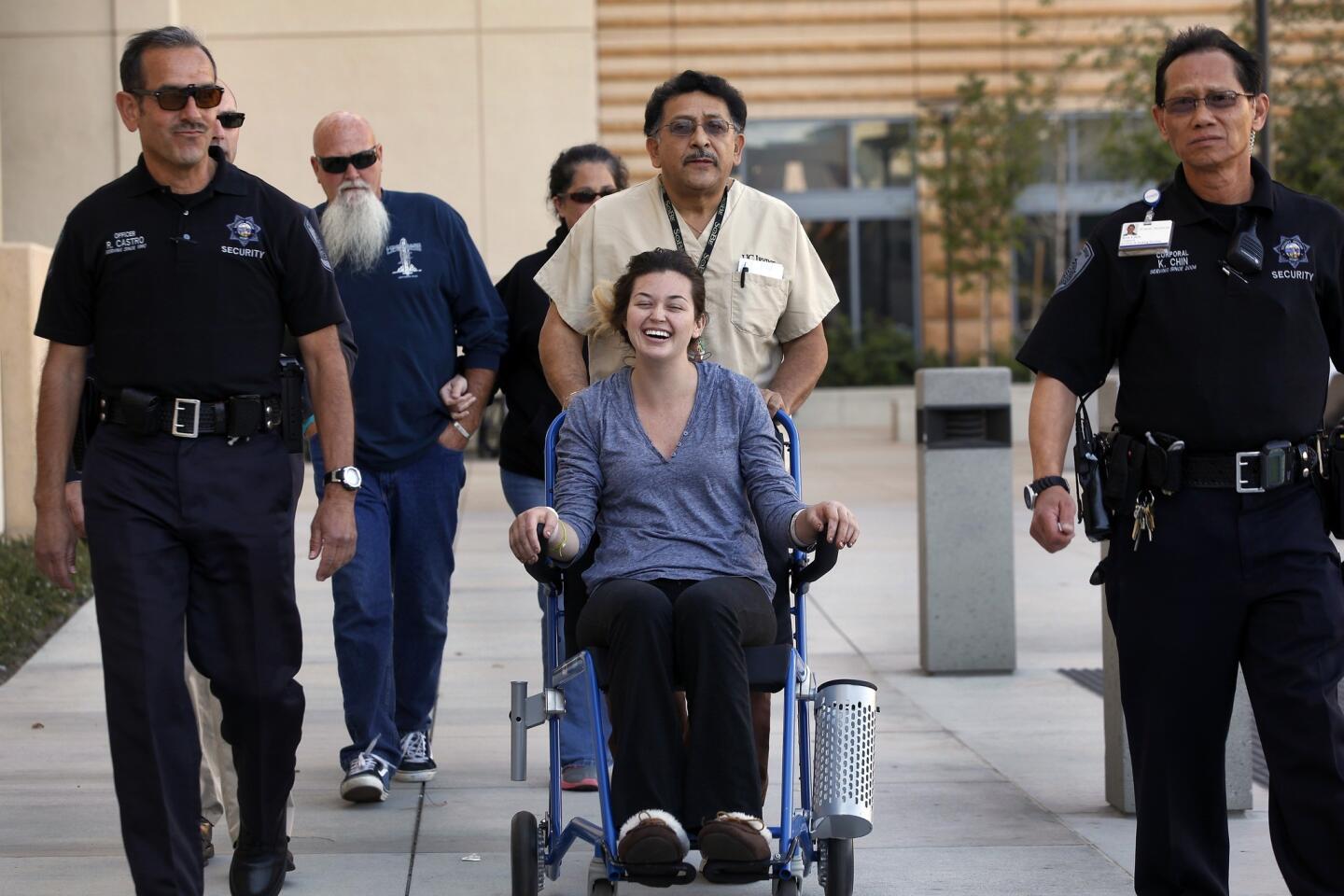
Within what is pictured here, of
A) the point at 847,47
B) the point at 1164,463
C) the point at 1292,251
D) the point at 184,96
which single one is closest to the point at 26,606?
the point at 184,96

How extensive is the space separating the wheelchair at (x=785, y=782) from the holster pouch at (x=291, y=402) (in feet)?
2.21

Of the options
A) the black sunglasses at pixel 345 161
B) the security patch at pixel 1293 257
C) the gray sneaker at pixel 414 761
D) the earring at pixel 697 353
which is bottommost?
the gray sneaker at pixel 414 761

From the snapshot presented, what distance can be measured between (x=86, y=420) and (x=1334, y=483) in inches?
115

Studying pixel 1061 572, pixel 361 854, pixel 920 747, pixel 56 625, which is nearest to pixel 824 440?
pixel 1061 572

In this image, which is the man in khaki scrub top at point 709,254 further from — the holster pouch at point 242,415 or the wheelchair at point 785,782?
the holster pouch at point 242,415

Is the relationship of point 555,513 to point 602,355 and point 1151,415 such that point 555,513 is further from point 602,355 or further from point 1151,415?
point 1151,415

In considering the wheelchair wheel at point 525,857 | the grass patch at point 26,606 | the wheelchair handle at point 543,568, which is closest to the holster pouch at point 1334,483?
the wheelchair handle at point 543,568

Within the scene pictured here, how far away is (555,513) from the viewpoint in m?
4.58

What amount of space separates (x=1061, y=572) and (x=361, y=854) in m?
7.16

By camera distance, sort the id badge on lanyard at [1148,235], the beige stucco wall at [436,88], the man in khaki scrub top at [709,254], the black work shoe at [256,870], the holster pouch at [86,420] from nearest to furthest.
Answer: the id badge on lanyard at [1148,235] < the holster pouch at [86,420] < the black work shoe at [256,870] < the man in khaki scrub top at [709,254] < the beige stucco wall at [436,88]

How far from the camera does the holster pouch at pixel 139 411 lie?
14.1 feet

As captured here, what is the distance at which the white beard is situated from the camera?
599 centimetres

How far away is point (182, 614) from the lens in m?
4.37

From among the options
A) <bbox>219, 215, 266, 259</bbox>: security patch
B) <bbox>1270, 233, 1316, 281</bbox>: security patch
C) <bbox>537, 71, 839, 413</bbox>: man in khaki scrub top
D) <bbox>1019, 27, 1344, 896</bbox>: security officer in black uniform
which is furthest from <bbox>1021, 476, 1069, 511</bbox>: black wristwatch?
<bbox>219, 215, 266, 259</bbox>: security patch
